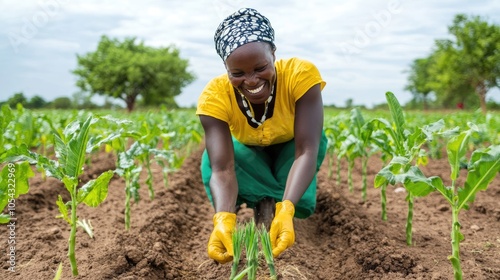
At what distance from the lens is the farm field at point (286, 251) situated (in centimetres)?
253

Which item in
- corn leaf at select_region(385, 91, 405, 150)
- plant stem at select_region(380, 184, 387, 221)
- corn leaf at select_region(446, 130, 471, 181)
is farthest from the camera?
plant stem at select_region(380, 184, 387, 221)

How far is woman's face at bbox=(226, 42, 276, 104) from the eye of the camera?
2.23 meters

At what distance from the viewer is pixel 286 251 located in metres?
2.72

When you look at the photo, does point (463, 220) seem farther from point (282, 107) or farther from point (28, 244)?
point (28, 244)

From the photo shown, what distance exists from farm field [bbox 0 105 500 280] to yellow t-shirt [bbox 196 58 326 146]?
76 cm

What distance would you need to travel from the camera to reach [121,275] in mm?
2424

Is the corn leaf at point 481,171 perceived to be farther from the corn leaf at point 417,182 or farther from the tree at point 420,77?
the tree at point 420,77

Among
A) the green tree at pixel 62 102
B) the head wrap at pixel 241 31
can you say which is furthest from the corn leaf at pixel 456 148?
the green tree at pixel 62 102

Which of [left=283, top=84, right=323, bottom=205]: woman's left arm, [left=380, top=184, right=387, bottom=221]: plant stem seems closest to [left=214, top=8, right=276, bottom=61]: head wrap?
[left=283, top=84, right=323, bottom=205]: woman's left arm

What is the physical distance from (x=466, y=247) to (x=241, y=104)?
5.62ft

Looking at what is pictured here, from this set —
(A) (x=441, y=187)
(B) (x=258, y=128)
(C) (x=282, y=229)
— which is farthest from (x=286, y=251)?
(A) (x=441, y=187)

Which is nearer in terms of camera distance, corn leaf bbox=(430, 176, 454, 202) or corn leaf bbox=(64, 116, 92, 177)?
corn leaf bbox=(430, 176, 454, 202)

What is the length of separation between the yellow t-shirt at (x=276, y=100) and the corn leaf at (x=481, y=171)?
3.29ft

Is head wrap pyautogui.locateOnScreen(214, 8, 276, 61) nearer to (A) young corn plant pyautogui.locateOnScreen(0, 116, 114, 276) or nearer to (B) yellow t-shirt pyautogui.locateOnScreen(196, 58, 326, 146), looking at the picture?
(B) yellow t-shirt pyautogui.locateOnScreen(196, 58, 326, 146)
